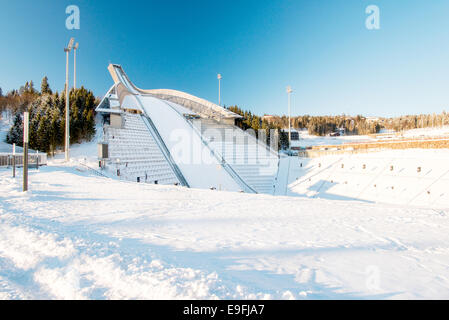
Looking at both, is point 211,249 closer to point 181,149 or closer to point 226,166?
point 226,166

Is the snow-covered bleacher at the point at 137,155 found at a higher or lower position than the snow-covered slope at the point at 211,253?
higher

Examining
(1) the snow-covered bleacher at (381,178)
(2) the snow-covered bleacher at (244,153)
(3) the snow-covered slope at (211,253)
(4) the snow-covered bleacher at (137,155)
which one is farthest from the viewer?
(2) the snow-covered bleacher at (244,153)

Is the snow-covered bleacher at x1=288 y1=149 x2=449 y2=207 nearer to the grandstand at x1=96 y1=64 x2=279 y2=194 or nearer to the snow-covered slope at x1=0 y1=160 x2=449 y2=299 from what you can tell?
the grandstand at x1=96 y1=64 x2=279 y2=194

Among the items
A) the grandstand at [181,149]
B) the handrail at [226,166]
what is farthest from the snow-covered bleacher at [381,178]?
the grandstand at [181,149]

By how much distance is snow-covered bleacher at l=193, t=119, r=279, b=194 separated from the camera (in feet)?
53.2

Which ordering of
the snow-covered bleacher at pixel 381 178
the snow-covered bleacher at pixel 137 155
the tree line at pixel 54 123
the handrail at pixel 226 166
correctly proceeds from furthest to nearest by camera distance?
1. the tree line at pixel 54 123
2. the handrail at pixel 226 166
3. the snow-covered bleacher at pixel 137 155
4. the snow-covered bleacher at pixel 381 178

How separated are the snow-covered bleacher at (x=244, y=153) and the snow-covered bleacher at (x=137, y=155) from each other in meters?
5.08

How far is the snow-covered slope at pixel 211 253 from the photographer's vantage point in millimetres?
1859

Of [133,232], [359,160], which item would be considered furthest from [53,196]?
[359,160]

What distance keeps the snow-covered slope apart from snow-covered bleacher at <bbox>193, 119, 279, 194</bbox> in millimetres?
11241

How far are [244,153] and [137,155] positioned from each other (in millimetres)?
8727

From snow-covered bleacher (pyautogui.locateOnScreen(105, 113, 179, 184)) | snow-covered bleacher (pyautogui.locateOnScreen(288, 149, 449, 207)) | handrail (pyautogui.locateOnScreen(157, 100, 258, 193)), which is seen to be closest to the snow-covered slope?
snow-covered bleacher (pyautogui.locateOnScreen(288, 149, 449, 207))

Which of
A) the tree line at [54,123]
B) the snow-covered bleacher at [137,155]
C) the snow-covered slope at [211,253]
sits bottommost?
the snow-covered slope at [211,253]

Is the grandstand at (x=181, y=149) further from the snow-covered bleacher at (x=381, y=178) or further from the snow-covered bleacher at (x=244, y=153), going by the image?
the snow-covered bleacher at (x=381, y=178)
